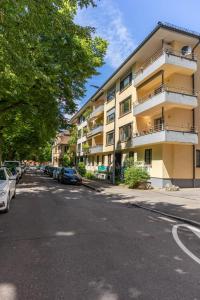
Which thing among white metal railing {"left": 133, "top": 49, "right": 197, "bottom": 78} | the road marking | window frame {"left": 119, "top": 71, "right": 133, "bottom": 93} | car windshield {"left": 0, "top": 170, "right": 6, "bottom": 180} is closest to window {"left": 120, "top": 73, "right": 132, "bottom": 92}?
window frame {"left": 119, "top": 71, "right": 133, "bottom": 93}

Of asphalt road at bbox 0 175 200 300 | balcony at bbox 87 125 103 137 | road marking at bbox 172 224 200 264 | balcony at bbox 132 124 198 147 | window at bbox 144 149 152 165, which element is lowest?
road marking at bbox 172 224 200 264

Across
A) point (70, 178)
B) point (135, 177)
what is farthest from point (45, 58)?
point (70, 178)

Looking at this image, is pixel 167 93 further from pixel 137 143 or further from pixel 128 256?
pixel 128 256

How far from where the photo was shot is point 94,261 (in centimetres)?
526

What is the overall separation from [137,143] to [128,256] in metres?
21.9

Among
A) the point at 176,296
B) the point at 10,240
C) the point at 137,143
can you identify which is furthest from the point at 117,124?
the point at 176,296

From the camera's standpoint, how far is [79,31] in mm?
8859

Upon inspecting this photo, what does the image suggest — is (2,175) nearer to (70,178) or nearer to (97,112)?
(70,178)

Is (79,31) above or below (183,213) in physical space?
above

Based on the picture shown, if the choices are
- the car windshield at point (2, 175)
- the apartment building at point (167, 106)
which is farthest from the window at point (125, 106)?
the car windshield at point (2, 175)

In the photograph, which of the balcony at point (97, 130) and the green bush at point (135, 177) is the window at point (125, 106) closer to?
the balcony at point (97, 130)

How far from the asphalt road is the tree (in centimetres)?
466

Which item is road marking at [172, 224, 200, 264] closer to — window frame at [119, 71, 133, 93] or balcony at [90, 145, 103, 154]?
window frame at [119, 71, 133, 93]

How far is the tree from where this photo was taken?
23.3ft
